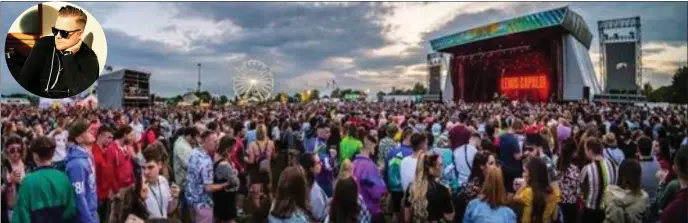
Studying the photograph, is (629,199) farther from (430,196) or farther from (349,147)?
(349,147)

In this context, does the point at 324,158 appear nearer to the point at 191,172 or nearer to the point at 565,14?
the point at 191,172

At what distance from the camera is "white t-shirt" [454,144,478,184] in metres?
5.64

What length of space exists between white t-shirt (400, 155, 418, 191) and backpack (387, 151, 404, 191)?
0.30 m

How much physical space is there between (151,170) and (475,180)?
3163 millimetres

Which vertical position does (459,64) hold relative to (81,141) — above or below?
above

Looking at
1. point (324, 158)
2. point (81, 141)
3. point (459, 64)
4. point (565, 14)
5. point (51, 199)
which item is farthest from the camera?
point (459, 64)

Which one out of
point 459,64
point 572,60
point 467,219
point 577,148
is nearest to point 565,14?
point 572,60

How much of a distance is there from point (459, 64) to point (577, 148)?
3815cm

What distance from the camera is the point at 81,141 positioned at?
15.1 ft

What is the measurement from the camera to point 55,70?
265cm

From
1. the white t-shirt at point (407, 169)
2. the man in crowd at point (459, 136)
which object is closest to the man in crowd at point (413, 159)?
the white t-shirt at point (407, 169)

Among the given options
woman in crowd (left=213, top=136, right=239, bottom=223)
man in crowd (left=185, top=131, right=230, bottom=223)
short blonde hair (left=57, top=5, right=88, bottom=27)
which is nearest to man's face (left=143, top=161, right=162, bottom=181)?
man in crowd (left=185, top=131, right=230, bottom=223)

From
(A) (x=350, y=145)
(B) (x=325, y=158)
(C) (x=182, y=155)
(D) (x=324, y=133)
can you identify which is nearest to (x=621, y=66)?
(D) (x=324, y=133)

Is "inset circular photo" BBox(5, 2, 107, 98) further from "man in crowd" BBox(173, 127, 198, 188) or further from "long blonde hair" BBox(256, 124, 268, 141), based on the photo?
"long blonde hair" BBox(256, 124, 268, 141)
